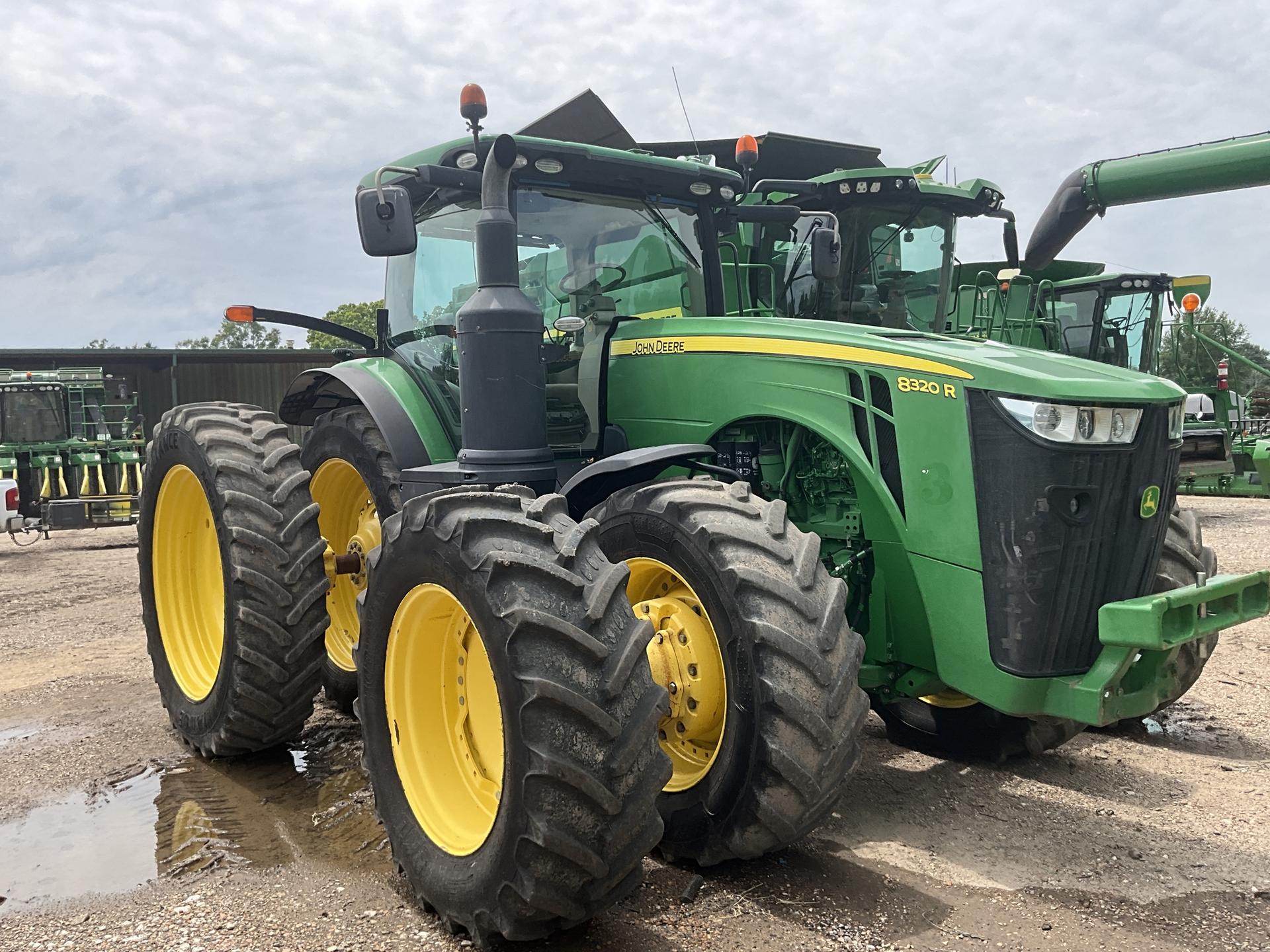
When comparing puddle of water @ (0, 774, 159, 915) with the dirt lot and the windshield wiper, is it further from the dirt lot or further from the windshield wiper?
the windshield wiper

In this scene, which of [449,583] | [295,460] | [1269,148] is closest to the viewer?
[449,583]

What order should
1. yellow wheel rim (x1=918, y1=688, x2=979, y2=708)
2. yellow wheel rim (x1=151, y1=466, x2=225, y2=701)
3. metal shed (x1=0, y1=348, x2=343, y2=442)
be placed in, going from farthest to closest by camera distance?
metal shed (x1=0, y1=348, x2=343, y2=442)
yellow wheel rim (x1=151, y1=466, x2=225, y2=701)
yellow wheel rim (x1=918, y1=688, x2=979, y2=708)

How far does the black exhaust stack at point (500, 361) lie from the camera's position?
382 cm

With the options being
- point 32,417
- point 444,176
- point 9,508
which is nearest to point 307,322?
point 444,176

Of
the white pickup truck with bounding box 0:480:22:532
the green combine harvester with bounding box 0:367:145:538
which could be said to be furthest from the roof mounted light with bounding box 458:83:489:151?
the green combine harvester with bounding box 0:367:145:538

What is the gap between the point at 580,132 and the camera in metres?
5.20

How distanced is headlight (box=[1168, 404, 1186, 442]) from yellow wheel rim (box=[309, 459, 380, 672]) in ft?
12.1

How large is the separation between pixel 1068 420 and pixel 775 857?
174 cm

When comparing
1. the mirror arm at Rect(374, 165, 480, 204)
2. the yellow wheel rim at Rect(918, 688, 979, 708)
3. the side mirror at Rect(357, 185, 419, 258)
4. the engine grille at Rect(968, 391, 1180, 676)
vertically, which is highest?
the mirror arm at Rect(374, 165, 480, 204)

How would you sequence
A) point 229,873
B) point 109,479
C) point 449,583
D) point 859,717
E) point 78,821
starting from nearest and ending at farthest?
point 449,583 < point 859,717 < point 229,873 < point 78,821 < point 109,479

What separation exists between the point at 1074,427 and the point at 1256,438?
16.0m

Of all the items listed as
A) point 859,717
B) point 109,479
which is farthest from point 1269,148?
point 109,479

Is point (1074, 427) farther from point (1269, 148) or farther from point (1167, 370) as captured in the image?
point (1167, 370)

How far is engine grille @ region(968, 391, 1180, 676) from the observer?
3.16m
